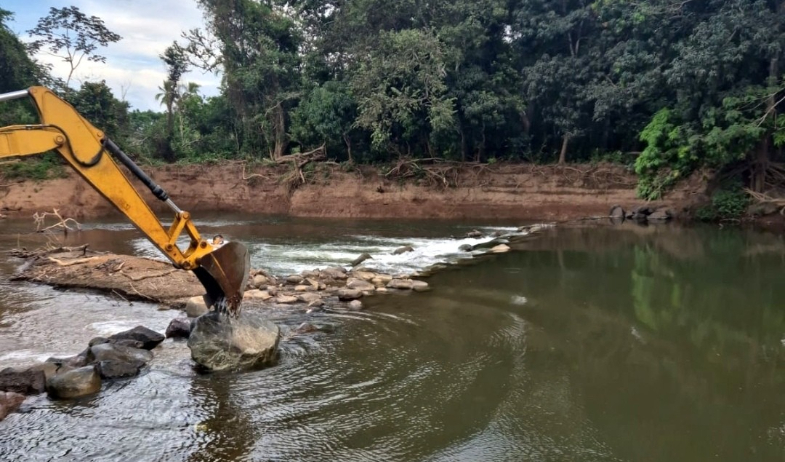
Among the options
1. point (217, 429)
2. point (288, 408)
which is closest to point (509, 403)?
point (288, 408)

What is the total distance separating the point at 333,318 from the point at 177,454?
4.98 m

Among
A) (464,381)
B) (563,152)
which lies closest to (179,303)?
(464,381)

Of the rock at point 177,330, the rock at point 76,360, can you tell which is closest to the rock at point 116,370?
the rock at point 76,360

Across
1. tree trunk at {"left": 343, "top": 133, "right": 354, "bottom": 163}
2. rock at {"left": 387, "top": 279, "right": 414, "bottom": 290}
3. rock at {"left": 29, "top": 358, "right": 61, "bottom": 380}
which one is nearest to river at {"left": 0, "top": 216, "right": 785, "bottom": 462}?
rock at {"left": 29, "top": 358, "right": 61, "bottom": 380}

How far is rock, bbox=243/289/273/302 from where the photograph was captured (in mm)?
11625

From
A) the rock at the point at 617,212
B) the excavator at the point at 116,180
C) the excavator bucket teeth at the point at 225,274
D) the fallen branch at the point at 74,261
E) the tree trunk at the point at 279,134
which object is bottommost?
the rock at the point at 617,212

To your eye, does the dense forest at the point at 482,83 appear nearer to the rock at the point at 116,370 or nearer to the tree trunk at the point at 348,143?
the tree trunk at the point at 348,143

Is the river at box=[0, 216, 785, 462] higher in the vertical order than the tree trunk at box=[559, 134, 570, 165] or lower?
lower

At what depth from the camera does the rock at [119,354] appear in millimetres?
7480

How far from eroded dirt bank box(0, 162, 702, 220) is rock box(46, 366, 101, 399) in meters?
24.1

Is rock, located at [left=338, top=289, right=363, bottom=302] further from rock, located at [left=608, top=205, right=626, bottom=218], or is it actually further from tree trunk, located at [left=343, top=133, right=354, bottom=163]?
tree trunk, located at [left=343, top=133, right=354, bottom=163]

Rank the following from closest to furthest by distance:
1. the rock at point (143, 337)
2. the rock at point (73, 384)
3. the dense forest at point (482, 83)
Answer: the rock at point (73, 384) < the rock at point (143, 337) < the dense forest at point (482, 83)

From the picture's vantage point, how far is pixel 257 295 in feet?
38.6

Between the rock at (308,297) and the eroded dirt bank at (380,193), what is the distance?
61.5 ft
